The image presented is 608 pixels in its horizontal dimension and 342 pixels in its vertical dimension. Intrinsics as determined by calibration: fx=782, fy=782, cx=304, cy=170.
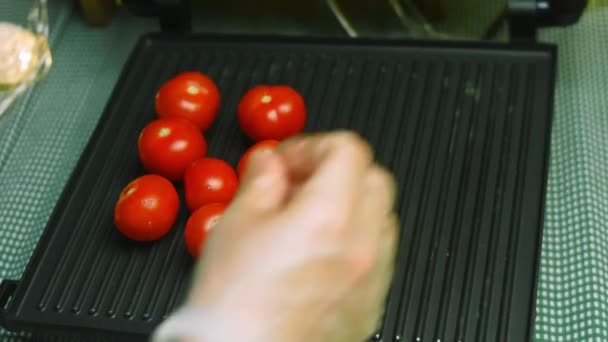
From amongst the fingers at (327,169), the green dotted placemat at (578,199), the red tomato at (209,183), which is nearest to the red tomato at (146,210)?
the red tomato at (209,183)

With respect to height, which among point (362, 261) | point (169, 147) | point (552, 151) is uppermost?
point (362, 261)

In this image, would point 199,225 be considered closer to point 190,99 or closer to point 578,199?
point 190,99

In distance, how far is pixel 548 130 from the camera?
3.29 ft

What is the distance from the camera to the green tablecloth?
3.09 feet

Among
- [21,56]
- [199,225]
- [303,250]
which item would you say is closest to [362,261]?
[303,250]

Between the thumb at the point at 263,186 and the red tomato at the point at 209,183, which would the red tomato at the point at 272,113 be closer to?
the red tomato at the point at 209,183

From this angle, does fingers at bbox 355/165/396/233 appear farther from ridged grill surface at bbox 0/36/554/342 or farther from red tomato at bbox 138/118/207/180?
red tomato at bbox 138/118/207/180

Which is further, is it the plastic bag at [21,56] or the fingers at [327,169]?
the plastic bag at [21,56]

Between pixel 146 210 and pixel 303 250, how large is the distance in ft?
2.10

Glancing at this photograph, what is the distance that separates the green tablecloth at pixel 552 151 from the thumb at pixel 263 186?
680mm

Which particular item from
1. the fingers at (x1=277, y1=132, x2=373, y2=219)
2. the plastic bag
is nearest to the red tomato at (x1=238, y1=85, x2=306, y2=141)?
the plastic bag

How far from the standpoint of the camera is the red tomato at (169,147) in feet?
3.19

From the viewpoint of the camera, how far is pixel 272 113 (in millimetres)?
1004

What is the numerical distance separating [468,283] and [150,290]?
14.0 inches
